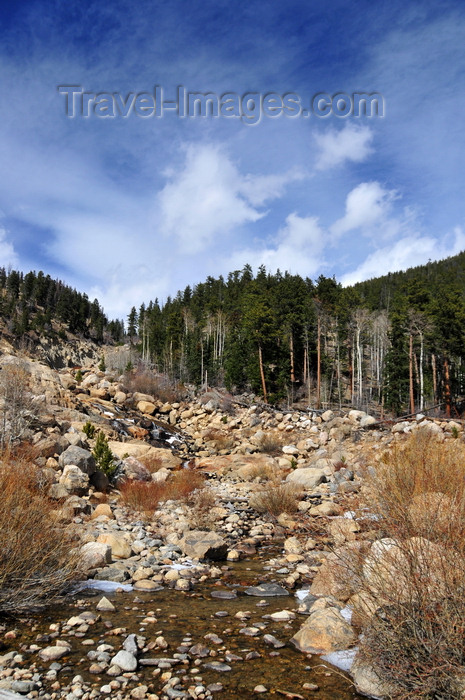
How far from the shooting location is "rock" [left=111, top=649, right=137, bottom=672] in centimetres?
429

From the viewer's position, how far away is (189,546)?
9.23m

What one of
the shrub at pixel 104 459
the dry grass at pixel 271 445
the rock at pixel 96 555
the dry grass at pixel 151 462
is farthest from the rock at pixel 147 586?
the dry grass at pixel 271 445

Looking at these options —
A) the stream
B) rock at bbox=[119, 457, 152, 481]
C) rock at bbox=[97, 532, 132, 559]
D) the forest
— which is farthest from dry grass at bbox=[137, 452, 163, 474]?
the forest

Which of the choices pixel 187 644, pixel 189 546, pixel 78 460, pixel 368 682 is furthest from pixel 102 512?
pixel 368 682

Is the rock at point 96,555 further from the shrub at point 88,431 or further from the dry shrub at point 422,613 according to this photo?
the shrub at point 88,431

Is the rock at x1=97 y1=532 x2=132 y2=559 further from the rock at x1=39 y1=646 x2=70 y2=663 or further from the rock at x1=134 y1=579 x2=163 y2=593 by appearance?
the rock at x1=39 y1=646 x2=70 y2=663

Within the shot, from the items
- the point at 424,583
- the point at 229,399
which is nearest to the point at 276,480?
the point at 424,583

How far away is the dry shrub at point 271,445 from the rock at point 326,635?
21464 millimetres

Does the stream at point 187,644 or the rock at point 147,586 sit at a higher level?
the stream at point 187,644

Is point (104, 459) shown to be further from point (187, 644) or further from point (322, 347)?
point (322, 347)

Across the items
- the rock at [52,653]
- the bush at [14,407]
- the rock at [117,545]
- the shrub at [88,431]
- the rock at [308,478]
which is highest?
the bush at [14,407]

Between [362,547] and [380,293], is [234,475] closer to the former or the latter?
[362,547]

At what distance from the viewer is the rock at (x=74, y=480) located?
12.4 m

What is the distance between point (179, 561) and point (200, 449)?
21.4 m
